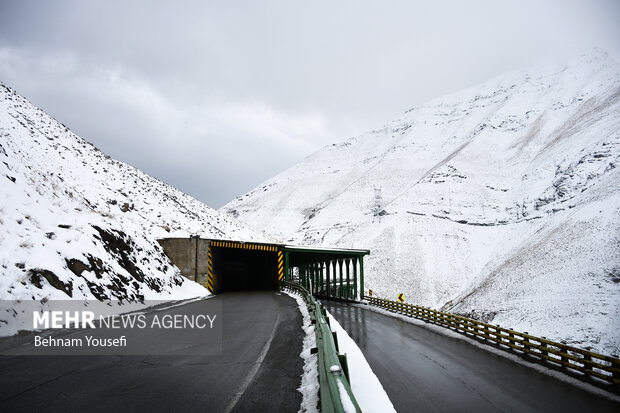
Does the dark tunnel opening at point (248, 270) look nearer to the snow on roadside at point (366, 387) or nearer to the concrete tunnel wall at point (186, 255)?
the concrete tunnel wall at point (186, 255)

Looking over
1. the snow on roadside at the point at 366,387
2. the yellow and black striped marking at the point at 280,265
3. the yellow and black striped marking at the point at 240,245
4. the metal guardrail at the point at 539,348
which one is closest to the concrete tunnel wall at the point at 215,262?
the yellow and black striped marking at the point at 240,245

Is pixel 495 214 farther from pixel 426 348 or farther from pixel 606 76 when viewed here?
pixel 606 76

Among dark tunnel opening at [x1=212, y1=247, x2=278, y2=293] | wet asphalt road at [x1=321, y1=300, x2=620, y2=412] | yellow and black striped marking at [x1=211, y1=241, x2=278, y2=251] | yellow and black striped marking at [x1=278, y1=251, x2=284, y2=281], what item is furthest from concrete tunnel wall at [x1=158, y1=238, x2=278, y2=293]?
wet asphalt road at [x1=321, y1=300, x2=620, y2=412]

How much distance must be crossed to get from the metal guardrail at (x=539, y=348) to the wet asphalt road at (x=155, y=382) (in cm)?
886

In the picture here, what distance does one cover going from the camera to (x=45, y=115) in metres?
51.5

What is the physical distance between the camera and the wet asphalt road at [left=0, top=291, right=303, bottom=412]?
5.04 m

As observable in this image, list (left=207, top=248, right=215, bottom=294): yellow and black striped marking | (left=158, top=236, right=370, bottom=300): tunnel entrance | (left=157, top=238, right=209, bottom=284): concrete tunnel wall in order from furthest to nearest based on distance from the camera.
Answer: (left=207, top=248, right=215, bottom=294): yellow and black striped marking < (left=158, top=236, right=370, bottom=300): tunnel entrance < (left=157, top=238, right=209, bottom=284): concrete tunnel wall

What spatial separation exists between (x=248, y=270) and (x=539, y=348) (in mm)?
42483

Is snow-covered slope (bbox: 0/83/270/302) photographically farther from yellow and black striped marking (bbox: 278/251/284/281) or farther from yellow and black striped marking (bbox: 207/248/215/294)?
yellow and black striped marking (bbox: 278/251/284/281)

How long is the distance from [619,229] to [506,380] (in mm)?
43963

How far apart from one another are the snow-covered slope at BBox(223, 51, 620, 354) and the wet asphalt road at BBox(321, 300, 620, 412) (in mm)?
16919

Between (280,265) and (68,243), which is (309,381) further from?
(280,265)

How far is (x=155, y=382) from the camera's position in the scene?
6105mm

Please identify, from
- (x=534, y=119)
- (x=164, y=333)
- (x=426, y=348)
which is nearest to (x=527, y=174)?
(x=534, y=119)
